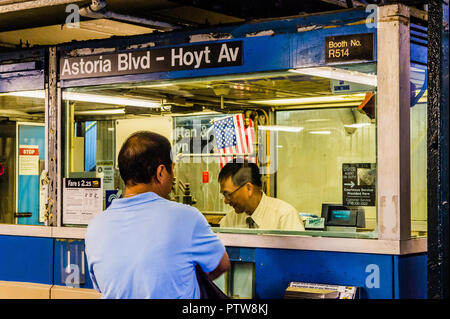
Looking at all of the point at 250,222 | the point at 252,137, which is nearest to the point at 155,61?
the point at 250,222

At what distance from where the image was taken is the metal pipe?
508 centimetres

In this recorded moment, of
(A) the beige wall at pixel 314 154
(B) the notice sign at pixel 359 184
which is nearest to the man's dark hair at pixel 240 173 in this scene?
(A) the beige wall at pixel 314 154

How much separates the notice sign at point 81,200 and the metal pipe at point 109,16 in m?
1.33

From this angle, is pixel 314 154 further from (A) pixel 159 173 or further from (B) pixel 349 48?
(A) pixel 159 173

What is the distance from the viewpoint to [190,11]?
5.80 metres

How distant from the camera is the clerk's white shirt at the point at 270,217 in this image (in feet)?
17.1

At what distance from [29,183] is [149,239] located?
14.3 ft

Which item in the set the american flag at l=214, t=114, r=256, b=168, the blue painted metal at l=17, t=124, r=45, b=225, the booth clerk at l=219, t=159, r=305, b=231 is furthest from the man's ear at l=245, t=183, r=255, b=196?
the blue painted metal at l=17, t=124, r=45, b=225

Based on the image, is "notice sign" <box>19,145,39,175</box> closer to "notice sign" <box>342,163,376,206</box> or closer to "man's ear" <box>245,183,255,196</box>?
"man's ear" <box>245,183,255,196</box>

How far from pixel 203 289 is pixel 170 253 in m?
0.29

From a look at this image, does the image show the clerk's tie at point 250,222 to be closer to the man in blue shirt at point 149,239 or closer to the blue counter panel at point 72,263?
the blue counter panel at point 72,263

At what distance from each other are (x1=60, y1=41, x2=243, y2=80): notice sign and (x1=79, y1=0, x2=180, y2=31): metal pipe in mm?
237

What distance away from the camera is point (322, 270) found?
4.74m

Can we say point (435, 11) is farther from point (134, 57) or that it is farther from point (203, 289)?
point (134, 57)
